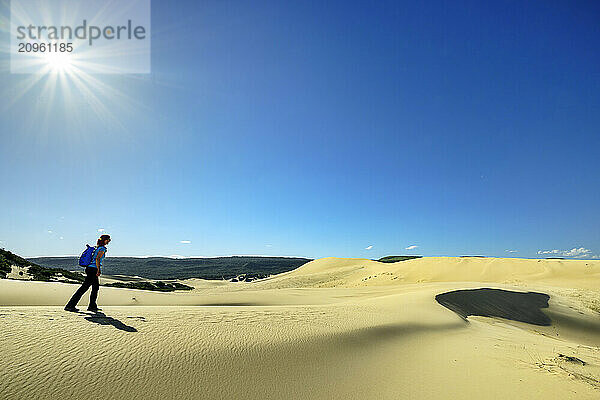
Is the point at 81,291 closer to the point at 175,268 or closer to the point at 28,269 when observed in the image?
the point at 28,269

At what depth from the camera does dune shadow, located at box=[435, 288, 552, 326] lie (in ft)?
39.0

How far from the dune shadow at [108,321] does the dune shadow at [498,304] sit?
10725 millimetres

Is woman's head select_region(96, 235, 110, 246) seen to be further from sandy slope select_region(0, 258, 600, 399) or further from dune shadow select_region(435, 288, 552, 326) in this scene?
dune shadow select_region(435, 288, 552, 326)

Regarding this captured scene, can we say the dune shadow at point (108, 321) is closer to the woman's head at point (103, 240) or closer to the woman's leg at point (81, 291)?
the woman's leg at point (81, 291)

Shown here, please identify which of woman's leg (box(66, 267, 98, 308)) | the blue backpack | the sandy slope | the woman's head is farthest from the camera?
the woman's head

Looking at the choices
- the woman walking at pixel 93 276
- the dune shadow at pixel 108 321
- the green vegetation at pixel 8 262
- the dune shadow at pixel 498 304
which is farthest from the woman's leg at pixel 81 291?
the green vegetation at pixel 8 262

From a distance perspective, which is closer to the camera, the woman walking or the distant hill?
the woman walking

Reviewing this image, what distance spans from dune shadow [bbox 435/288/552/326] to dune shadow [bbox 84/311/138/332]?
10.7 meters

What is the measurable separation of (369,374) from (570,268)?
108 feet

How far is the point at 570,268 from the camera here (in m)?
26.6

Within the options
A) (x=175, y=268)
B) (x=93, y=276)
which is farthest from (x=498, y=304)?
(x=175, y=268)

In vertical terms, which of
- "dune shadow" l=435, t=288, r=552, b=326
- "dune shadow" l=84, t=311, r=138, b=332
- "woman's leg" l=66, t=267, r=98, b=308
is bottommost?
"dune shadow" l=435, t=288, r=552, b=326

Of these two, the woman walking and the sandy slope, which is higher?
the woman walking

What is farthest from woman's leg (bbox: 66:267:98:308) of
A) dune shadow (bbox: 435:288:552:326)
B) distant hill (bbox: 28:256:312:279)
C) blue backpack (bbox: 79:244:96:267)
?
distant hill (bbox: 28:256:312:279)
